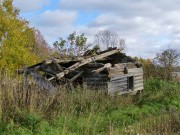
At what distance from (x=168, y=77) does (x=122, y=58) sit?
8.54m

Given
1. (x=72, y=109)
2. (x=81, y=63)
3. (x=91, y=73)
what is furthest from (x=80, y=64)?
(x=72, y=109)

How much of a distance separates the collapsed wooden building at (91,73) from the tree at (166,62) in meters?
7.89

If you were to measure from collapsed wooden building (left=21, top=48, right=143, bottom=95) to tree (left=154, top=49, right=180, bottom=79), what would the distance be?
789cm

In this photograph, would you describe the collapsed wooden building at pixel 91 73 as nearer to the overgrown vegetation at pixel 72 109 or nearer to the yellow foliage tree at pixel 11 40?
the overgrown vegetation at pixel 72 109

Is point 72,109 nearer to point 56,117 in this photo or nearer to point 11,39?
point 56,117

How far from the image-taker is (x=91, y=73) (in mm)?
19844

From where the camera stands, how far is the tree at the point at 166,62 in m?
29.9

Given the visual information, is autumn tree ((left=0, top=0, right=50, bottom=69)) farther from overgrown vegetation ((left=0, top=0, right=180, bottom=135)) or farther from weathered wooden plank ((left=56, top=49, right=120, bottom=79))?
weathered wooden plank ((left=56, top=49, right=120, bottom=79))

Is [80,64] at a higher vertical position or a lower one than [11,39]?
lower

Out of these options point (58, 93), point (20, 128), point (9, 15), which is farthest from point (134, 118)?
point (9, 15)

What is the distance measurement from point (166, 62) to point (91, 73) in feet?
43.3

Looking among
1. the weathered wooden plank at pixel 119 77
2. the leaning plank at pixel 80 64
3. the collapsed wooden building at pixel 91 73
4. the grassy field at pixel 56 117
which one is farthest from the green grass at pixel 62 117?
the weathered wooden plank at pixel 119 77

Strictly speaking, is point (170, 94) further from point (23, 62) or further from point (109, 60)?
point (23, 62)

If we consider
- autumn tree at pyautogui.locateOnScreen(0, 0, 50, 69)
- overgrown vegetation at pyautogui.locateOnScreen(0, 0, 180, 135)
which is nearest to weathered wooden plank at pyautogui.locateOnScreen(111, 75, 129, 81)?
overgrown vegetation at pyautogui.locateOnScreen(0, 0, 180, 135)
